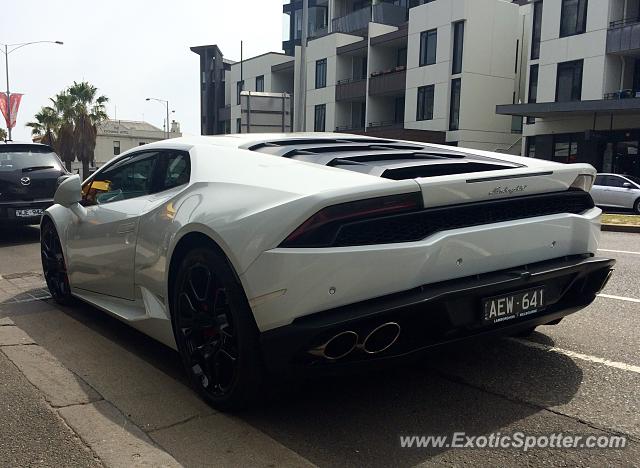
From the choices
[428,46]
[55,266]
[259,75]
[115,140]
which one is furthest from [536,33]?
[115,140]

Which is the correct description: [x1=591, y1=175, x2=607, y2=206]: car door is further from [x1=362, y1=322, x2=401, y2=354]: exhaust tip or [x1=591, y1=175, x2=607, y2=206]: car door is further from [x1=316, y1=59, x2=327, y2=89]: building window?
[x1=316, y1=59, x2=327, y2=89]: building window

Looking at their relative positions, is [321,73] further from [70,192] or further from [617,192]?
[70,192]

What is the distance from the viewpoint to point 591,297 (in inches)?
134

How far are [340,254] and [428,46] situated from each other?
108 ft

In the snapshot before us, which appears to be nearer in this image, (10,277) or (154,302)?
(154,302)

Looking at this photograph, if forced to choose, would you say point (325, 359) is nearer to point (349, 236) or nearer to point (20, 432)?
point (349, 236)

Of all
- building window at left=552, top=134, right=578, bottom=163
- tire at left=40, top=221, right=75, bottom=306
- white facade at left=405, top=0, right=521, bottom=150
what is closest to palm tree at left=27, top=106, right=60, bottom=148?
white facade at left=405, top=0, right=521, bottom=150

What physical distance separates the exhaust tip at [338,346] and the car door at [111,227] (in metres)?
1.63

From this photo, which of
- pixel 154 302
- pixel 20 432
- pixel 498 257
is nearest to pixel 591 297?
pixel 498 257

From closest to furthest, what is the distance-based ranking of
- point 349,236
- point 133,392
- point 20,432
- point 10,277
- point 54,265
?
point 349,236
point 20,432
point 133,392
point 54,265
point 10,277

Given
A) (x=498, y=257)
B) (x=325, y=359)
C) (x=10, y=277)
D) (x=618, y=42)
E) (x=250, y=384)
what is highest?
(x=618, y=42)

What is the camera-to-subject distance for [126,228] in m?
3.91

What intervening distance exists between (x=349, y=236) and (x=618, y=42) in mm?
26543

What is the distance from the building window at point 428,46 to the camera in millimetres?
32875
